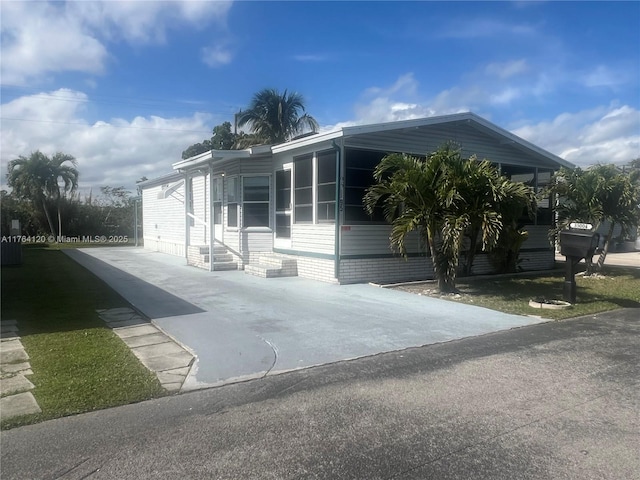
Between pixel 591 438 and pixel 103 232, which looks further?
pixel 103 232

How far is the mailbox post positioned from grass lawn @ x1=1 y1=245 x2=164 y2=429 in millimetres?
7687

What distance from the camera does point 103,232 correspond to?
1378 inches

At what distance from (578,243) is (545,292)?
2.23 m

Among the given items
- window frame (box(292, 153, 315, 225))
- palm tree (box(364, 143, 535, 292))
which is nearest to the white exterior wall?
window frame (box(292, 153, 315, 225))

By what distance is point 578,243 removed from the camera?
905cm

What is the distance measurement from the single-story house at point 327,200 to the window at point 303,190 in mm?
27

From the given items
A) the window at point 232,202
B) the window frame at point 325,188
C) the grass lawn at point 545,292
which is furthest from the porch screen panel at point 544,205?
the window at point 232,202

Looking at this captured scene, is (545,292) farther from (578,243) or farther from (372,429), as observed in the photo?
(372,429)

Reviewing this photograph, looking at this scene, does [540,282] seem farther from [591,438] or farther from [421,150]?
[591,438]

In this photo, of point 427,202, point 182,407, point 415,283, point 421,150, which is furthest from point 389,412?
point 421,150

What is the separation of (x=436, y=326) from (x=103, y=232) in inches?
1276

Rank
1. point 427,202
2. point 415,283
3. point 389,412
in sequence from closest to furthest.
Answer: point 389,412 < point 427,202 < point 415,283

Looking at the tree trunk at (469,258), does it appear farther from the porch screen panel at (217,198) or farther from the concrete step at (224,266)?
the porch screen panel at (217,198)

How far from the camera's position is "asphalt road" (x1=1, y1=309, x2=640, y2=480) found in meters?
3.31
